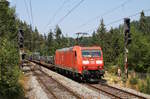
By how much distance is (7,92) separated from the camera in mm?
16000

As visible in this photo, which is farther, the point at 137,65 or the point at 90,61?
the point at 137,65

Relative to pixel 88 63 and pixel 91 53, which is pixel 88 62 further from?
pixel 91 53

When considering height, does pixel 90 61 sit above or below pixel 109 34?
below

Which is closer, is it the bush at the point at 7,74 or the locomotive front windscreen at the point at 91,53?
the bush at the point at 7,74

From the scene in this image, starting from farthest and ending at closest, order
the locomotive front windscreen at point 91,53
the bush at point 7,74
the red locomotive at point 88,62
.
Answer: the locomotive front windscreen at point 91,53
the red locomotive at point 88,62
the bush at point 7,74

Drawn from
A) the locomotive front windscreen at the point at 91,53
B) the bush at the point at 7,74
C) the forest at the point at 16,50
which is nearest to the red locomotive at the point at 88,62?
the locomotive front windscreen at the point at 91,53

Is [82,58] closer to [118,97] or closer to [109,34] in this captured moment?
[118,97]

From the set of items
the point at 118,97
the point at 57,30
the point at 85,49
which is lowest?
the point at 118,97

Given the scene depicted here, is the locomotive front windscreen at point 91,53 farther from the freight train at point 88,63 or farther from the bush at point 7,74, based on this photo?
the bush at point 7,74

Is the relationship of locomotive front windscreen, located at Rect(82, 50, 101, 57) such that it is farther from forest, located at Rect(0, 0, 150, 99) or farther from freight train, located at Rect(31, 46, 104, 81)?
forest, located at Rect(0, 0, 150, 99)

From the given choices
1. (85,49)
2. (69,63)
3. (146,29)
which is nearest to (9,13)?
(69,63)

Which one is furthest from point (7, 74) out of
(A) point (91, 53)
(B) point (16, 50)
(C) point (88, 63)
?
(A) point (91, 53)

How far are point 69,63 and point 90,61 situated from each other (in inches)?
180

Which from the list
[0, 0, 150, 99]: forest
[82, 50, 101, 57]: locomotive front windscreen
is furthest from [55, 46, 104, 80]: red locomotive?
[0, 0, 150, 99]: forest
